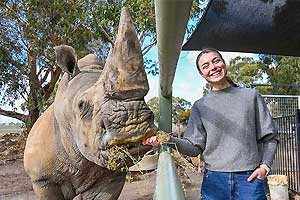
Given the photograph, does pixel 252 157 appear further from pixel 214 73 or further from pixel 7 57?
pixel 7 57

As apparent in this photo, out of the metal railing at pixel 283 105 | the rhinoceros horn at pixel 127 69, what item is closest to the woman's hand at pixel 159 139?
the rhinoceros horn at pixel 127 69

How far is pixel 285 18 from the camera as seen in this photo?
14.7 ft

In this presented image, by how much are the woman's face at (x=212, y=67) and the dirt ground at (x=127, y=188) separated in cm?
381

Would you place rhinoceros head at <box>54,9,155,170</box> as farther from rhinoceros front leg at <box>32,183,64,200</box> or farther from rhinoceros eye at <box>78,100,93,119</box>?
rhinoceros front leg at <box>32,183,64,200</box>

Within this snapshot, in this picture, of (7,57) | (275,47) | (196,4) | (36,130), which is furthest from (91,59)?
(7,57)

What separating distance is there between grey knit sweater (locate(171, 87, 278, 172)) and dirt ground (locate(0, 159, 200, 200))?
12.0ft

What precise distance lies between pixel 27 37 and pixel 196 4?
5773mm

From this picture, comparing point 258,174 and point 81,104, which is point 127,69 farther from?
point 258,174

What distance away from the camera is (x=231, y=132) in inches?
95.5

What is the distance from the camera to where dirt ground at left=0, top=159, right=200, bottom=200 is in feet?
23.8

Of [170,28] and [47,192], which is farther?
[47,192]

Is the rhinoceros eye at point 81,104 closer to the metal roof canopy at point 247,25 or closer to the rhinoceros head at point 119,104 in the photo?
the rhinoceros head at point 119,104

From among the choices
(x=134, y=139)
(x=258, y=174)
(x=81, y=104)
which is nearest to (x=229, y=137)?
(x=258, y=174)

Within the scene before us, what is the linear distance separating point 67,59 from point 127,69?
4.14 feet
